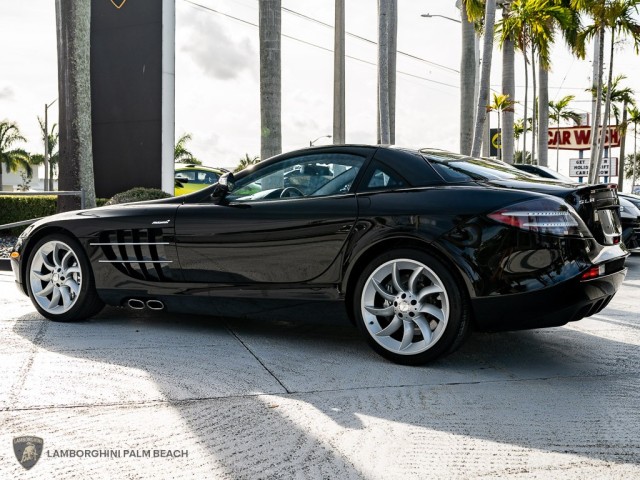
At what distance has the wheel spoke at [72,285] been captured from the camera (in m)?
5.95

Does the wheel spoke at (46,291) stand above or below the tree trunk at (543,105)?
below

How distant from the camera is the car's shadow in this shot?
3398mm

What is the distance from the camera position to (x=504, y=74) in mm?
23609

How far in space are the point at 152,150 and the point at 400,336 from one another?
44.2 ft

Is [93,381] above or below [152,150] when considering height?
below

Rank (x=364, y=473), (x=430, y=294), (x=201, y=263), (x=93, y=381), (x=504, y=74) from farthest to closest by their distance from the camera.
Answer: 1. (x=504, y=74)
2. (x=201, y=263)
3. (x=430, y=294)
4. (x=93, y=381)
5. (x=364, y=473)

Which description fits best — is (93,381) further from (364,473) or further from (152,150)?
(152,150)

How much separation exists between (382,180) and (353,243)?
48 centimetres

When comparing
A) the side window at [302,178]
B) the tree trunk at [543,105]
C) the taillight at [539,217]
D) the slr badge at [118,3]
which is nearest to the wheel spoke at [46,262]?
the side window at [302,178]

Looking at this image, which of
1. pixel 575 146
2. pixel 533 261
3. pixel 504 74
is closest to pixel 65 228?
pixel 533 261

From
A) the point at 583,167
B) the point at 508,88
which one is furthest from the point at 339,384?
the point at 583,167

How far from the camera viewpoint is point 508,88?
23.3 meters

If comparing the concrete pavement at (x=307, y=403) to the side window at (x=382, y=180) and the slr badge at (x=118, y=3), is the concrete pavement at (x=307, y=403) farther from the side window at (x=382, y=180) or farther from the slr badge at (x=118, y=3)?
the slr badge at (x=118, y=3)

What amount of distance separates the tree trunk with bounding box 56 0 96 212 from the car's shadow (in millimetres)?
7895
